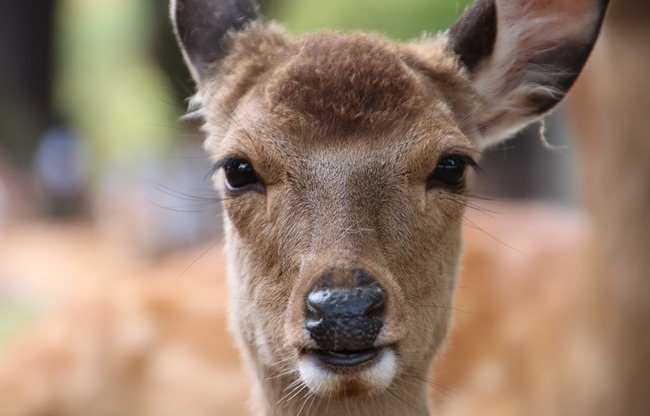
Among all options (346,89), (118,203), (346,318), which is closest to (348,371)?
(346,318)

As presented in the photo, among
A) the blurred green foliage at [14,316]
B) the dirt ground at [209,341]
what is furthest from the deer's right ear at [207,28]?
the blurred green foliage at [14,316]

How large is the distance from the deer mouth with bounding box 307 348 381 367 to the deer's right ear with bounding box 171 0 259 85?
1475 millimetres

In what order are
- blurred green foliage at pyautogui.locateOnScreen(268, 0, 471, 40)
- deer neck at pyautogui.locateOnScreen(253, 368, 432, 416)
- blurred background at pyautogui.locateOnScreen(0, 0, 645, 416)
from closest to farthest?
1. deer neck at pyautogui.locateOnScreen(253, 368, 432, 416)
2. blurred background at pyautogui.locateOnScreen(0, 0, 645, 416)
3. blurred green foliage at pyautogui.locateOnScreen(268, 0, 471, 40)

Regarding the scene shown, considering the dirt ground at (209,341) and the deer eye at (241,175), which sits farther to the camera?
the dirt ground at (209,341)

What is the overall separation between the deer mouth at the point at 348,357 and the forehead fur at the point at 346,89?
80 cm

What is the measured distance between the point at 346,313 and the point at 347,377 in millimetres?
223

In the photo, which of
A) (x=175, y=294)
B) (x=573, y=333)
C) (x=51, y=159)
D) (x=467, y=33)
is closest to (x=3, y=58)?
(x=51, y=159)

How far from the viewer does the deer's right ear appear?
4.20 metres

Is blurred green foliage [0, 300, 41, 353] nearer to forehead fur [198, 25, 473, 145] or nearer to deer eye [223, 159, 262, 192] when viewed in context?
forehead fur [198, 25, 473, 145]

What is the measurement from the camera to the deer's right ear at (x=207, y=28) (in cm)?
420

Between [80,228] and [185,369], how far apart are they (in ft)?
48.7

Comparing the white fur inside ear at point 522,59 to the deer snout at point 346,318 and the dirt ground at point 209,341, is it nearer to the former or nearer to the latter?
the deer snout at point 346,318

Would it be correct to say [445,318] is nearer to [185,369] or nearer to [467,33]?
[467,33]

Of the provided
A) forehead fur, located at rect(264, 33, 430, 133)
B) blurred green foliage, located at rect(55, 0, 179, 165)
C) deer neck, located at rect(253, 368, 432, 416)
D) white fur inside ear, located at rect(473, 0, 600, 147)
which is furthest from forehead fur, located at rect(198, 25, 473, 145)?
blurred green foliage, located at rect(55, 0, 179, 165)
